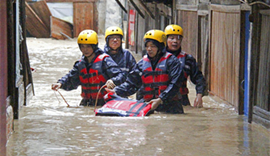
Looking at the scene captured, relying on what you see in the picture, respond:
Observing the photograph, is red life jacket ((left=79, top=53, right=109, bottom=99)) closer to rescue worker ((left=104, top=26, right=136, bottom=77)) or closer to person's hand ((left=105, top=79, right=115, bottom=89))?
person's hand ((left=105, top=79, right=115, bottom=89))

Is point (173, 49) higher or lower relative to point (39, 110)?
higher

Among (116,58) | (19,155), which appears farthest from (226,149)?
(116,58)

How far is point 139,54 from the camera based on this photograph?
18.8 meters

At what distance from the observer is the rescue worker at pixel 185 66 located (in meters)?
7.32

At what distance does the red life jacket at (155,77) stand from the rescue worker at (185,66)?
2.63 feet

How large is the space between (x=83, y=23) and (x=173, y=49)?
20580mm

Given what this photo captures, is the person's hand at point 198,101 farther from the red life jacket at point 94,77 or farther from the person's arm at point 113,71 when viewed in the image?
the red life jacket at point 94,77

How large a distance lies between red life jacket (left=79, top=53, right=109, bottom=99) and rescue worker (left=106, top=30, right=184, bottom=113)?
2.37ft

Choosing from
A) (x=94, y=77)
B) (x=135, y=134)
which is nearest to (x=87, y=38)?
(x=94, y=77)

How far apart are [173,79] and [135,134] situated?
1606 mm

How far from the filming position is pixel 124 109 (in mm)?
6555

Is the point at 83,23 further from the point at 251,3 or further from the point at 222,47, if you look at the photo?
the point at 251,3

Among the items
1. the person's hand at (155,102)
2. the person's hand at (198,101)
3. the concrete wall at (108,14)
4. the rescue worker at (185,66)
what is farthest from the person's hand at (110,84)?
the concrete wall at (108,14)

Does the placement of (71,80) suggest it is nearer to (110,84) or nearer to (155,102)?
(110,84)
